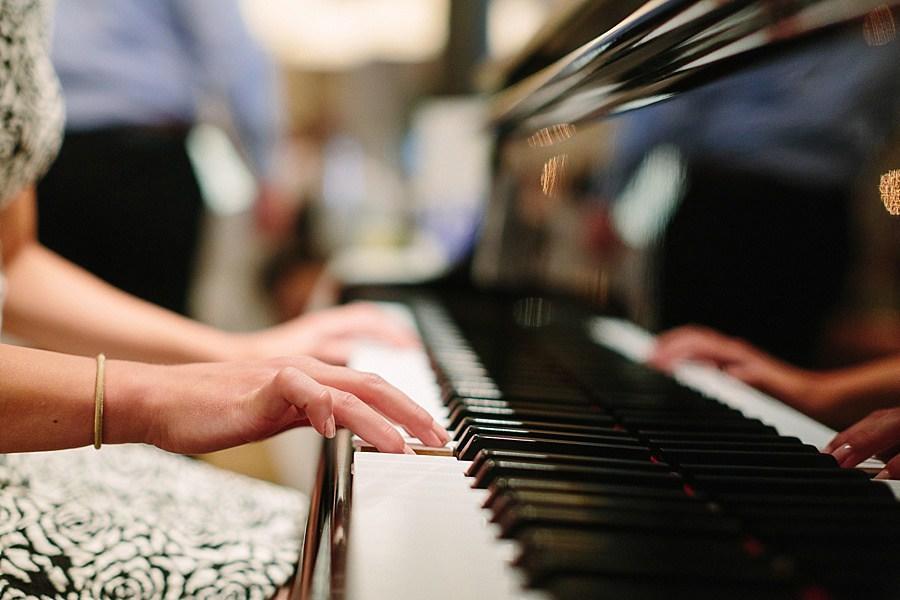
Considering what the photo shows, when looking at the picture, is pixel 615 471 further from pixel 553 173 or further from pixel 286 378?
pixel 553 173

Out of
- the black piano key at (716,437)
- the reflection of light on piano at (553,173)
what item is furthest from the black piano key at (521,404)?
the reflection of light on piano at (553,173)

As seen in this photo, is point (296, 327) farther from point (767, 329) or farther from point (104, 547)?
point (767, 329)

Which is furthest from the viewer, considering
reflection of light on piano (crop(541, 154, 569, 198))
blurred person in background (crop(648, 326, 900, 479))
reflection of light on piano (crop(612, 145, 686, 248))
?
reflection of light on piano (crop(541, 154, 569, 198))

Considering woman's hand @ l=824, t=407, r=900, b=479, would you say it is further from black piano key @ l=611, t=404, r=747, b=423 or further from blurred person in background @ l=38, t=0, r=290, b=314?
blurred person in background @ l=38, t=0, r=290, b=314

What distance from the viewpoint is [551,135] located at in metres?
1.40

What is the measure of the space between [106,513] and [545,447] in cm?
46

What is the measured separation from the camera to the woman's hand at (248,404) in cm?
68

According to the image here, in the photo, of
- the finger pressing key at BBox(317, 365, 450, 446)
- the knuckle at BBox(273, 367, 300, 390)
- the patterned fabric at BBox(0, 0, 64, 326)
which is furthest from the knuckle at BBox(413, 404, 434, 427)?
the patterned fabric at BBox(0, 0, 64, 326)

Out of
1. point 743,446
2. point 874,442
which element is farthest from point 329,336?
point 874,442

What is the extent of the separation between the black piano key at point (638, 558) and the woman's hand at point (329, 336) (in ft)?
2.33

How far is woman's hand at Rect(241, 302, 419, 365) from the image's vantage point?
3.96 feet

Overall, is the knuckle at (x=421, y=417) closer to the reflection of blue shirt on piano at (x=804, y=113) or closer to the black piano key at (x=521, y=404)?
the black piano key at (x=521, y=404)

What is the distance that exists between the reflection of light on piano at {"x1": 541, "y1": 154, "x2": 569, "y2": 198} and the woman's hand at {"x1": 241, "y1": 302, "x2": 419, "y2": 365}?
0.42m

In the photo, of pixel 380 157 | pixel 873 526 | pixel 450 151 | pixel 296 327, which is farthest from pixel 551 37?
pixel 380 157
